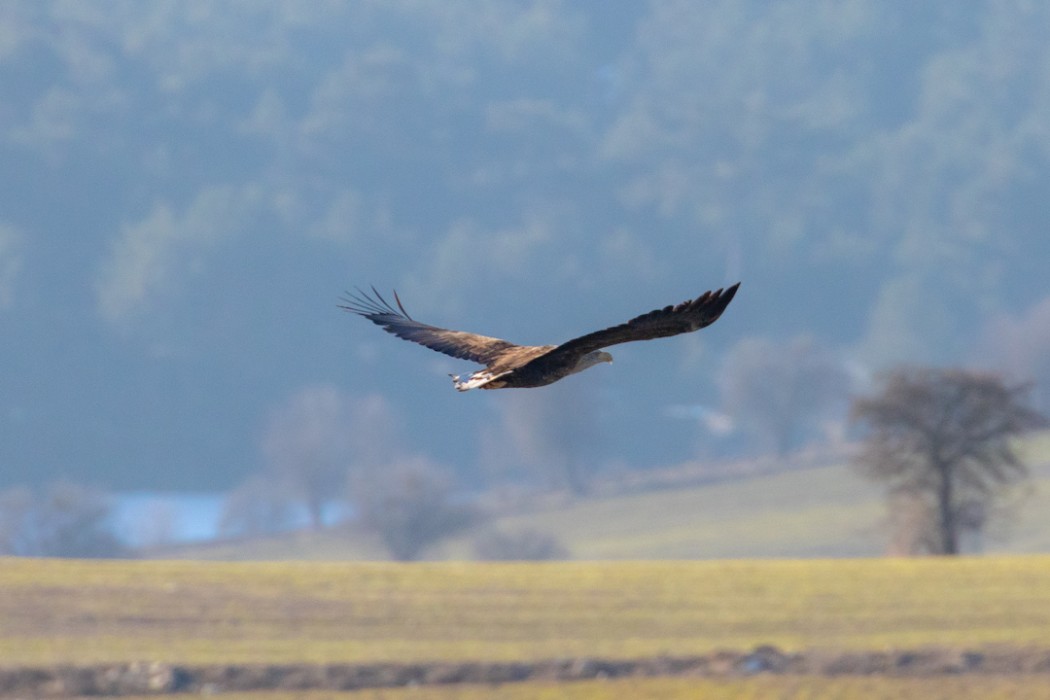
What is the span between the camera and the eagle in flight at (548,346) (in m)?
9.67

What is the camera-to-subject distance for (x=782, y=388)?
11988cm

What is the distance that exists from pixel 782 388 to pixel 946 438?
76.2 metres

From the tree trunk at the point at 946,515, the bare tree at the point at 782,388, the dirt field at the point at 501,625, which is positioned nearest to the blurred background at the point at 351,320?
the bare tree at the point at 782,388

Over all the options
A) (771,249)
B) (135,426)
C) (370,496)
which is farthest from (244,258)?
(370,496)

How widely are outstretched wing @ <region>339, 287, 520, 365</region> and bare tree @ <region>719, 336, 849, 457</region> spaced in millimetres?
100515

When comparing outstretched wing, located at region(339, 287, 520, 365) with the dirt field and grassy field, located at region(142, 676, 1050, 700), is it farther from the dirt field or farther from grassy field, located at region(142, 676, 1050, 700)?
the dirt field

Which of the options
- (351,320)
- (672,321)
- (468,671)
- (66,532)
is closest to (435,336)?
(672,321)

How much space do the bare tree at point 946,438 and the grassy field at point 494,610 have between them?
7541 millimetres

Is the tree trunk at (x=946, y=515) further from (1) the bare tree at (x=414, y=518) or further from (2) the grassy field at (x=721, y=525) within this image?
(1) the bare tree at (x=414, y=518)

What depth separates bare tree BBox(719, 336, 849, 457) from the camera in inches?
4601

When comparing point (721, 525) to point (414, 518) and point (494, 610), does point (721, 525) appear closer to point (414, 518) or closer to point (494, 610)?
point (414, 518)

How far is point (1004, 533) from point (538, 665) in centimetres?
2671

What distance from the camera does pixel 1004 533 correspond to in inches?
1976

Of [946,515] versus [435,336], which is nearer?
[435,336]
